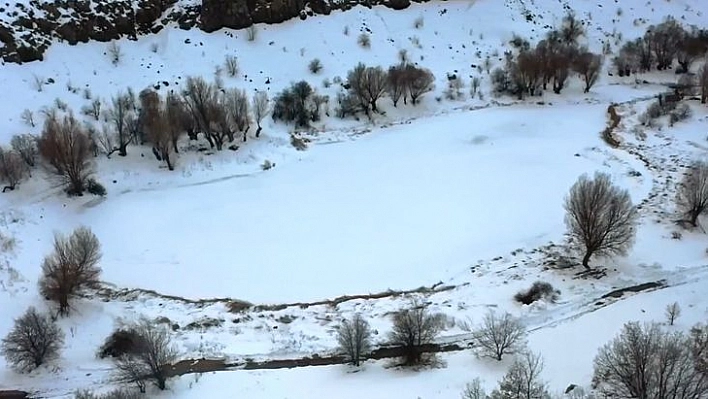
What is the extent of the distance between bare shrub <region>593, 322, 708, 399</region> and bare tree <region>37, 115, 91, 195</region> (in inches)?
1142

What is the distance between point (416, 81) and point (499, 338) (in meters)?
30.2

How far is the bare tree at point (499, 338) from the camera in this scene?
24.1m

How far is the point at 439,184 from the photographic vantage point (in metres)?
39.2

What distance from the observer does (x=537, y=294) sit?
2814cm

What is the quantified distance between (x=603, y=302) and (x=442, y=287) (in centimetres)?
690

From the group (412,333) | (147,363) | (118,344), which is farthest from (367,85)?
(147,363)

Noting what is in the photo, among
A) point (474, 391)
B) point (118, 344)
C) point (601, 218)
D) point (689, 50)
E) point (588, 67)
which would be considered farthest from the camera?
point (689, 50)

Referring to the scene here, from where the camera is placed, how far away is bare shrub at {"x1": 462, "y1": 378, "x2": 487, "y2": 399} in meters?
20.4

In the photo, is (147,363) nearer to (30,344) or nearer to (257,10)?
(30,344)

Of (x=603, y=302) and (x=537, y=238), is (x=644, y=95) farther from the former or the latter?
(x=603, y=302)

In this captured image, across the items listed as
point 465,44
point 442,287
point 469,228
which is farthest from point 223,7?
point 442,287

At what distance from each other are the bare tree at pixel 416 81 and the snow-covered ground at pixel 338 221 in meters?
1.21

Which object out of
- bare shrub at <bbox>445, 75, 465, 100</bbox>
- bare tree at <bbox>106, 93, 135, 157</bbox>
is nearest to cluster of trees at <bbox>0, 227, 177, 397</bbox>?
bare tree at <bbox>106, 93, 135, 157</bbox>

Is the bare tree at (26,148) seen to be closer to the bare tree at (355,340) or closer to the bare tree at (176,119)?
the bare tree at (176,119)
